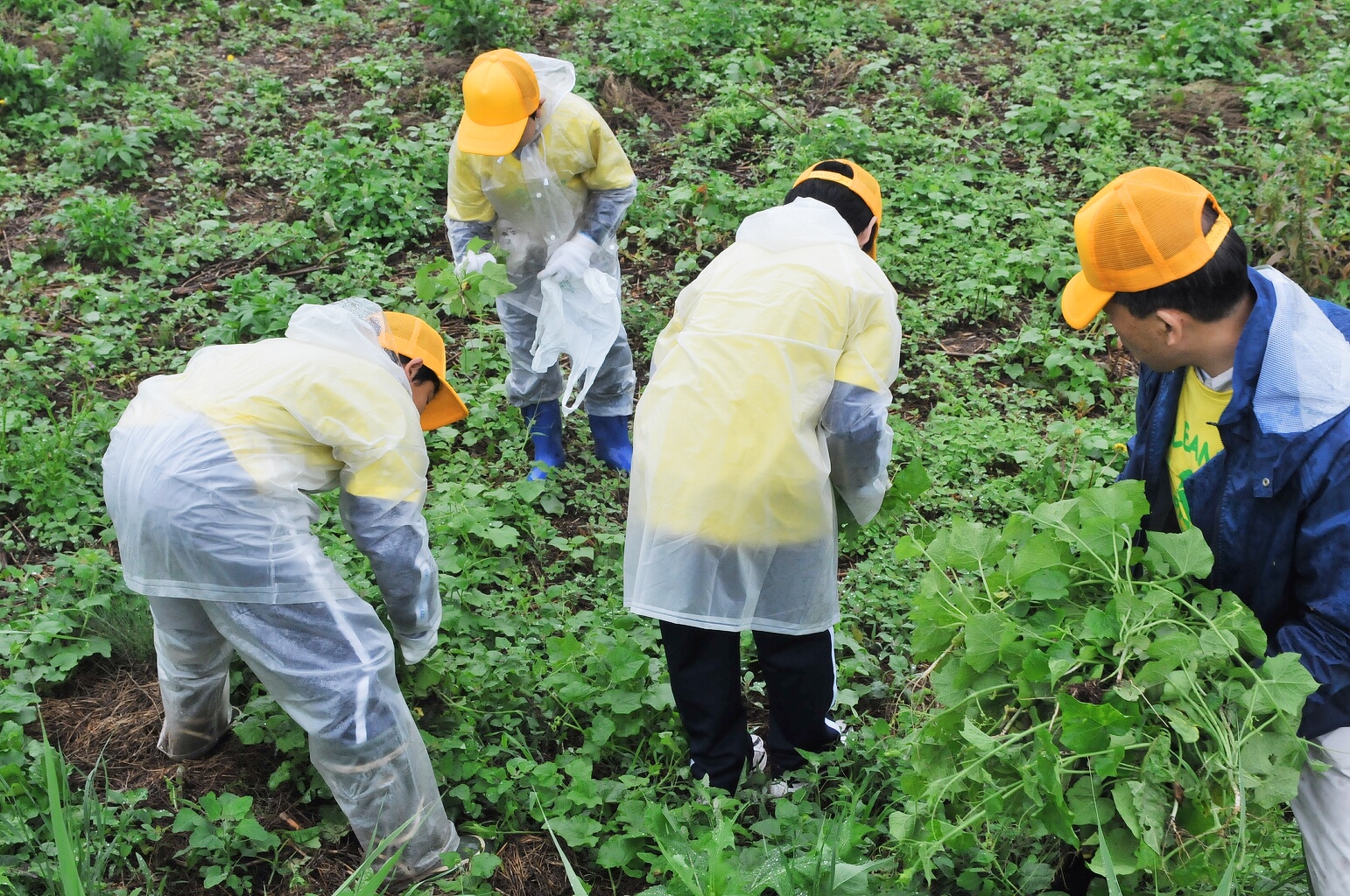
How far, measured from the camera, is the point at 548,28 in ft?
25.0

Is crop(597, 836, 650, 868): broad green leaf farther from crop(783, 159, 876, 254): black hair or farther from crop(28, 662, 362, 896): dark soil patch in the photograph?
crop(783, 159, 876, 254): black hair

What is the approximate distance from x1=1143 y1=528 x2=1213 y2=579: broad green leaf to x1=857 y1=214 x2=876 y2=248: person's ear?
123 centimetres

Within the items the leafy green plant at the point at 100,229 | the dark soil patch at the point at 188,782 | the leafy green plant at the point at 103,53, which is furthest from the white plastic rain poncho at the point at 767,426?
the leafy green plant at the point at 103,53

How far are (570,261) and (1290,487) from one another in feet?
9.22

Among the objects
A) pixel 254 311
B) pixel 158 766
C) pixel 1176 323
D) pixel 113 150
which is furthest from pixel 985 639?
pixel 113 150

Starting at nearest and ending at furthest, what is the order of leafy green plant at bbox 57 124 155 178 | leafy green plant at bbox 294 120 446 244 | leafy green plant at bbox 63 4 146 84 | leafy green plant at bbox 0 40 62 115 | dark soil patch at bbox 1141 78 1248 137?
leafy green plant at bbox 294 120 446 244
leafy green plant at bbox 57 124 155 178
dark soil patch at bbox 1141 78 1248 137
leafy green plant at bbox 0 40 62 115
leafy green plant at bbox 63 4 146 84

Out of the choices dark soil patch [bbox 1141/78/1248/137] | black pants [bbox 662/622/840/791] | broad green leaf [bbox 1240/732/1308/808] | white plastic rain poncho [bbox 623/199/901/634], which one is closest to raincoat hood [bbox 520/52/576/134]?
white plastic rain poncho [bbox 623/199/901/634]

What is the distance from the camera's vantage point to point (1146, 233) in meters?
1.98

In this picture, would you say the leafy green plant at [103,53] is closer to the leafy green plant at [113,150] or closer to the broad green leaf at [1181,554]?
the leafy green plant at [113,150]

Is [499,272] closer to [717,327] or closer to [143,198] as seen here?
[717,327]

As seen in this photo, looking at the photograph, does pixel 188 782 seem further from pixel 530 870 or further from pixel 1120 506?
pixel 1120 506

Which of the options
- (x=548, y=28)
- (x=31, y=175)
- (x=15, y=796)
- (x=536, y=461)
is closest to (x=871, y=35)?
(x=548, y=28)

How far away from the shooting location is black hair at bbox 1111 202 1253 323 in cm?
199

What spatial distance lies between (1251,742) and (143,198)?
20.4ft
